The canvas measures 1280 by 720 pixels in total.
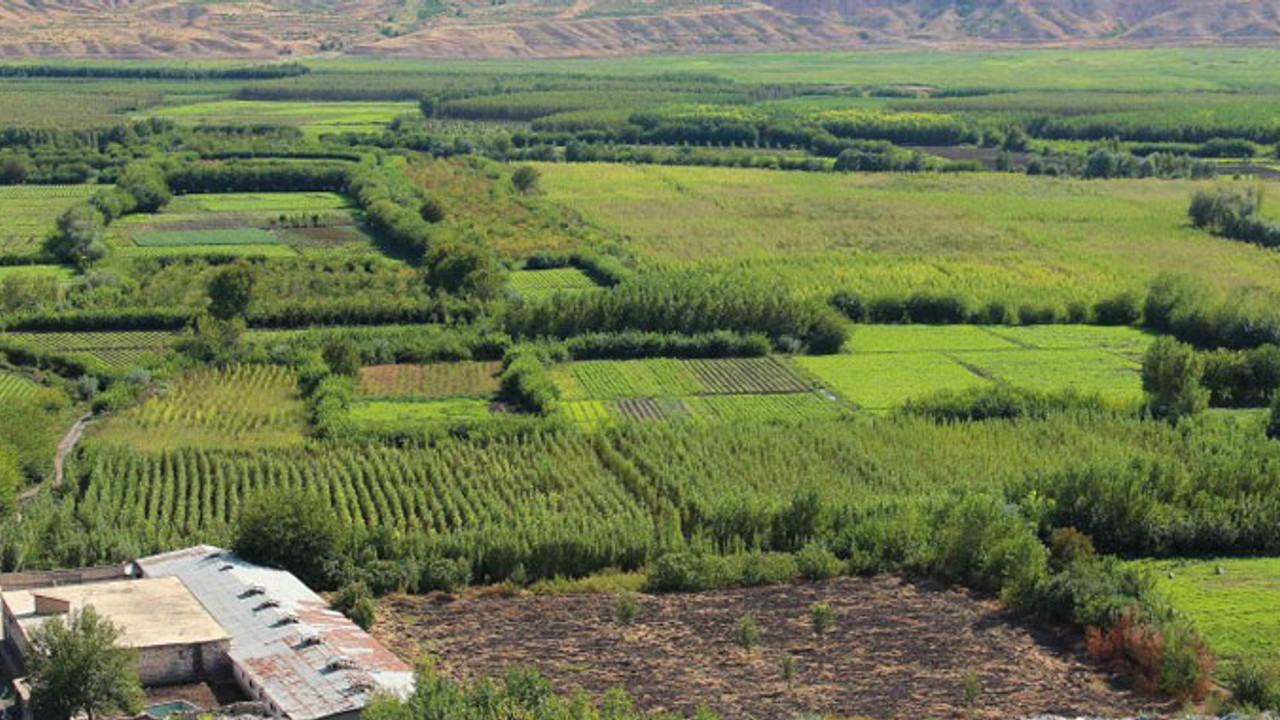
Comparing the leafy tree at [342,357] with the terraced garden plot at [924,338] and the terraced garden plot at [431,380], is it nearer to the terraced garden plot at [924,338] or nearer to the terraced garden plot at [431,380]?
the terraced garden plot at [431,380]

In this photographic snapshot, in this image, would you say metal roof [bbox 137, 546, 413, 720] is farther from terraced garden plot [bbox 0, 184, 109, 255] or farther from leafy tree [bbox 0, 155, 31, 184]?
leafy tree [bbox 0, 155, 31, 184]

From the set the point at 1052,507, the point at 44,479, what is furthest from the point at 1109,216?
the point at 44,479

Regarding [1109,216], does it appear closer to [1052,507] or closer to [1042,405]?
[1042,405]

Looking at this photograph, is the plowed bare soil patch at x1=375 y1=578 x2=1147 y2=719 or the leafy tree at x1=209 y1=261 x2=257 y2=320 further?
the leafy tree at x1=209 y1=261 x2=257 y2=320

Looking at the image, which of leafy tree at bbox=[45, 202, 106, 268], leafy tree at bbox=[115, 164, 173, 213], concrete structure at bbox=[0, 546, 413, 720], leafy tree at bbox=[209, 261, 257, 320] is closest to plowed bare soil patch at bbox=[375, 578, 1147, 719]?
concrete structure at bbox=[0, 546, 413, 720]

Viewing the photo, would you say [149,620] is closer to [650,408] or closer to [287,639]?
[287,639]
